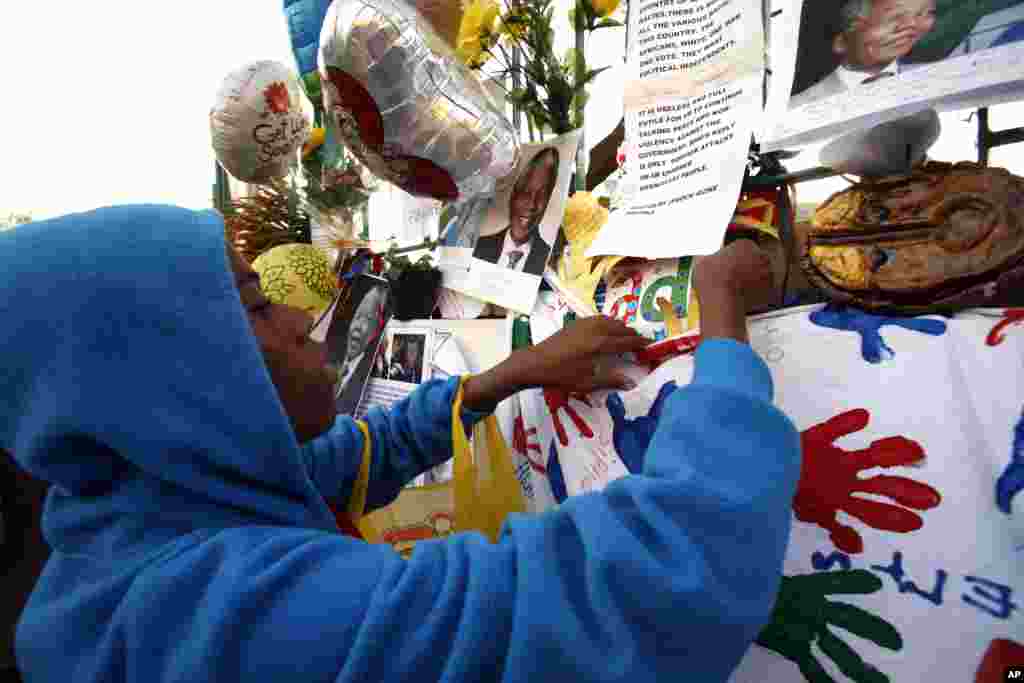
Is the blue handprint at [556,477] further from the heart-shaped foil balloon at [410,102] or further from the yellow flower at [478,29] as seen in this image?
the yellow flower at [478,29]

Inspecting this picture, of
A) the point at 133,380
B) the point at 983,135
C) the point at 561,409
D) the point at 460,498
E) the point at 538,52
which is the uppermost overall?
the point at 538,52

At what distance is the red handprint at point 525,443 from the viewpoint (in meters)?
0.68

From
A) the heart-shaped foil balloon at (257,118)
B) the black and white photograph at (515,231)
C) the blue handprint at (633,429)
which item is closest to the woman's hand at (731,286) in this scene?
the blue handprint at (633,429)

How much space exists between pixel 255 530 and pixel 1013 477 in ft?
1.60

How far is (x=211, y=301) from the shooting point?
34cm

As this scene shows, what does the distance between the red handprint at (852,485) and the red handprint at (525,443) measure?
32cm

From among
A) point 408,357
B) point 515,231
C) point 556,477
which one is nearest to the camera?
point 556,477

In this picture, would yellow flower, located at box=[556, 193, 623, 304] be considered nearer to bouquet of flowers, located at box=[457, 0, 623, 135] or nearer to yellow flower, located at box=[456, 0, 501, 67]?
bouquet of flowers, located at box=[457, 0, 623, 135]

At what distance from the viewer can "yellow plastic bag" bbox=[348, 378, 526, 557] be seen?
24.0 inches

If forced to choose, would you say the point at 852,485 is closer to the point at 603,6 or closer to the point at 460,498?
the point at 460,498

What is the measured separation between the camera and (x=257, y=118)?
1.05 meters

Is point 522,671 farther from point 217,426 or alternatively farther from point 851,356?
point 851,356

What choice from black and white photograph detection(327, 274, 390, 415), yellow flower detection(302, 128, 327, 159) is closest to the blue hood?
black and white photograph detection(327, 274, 390, 415)

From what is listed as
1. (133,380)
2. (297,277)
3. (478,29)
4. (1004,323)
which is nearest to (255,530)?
(133,380)
